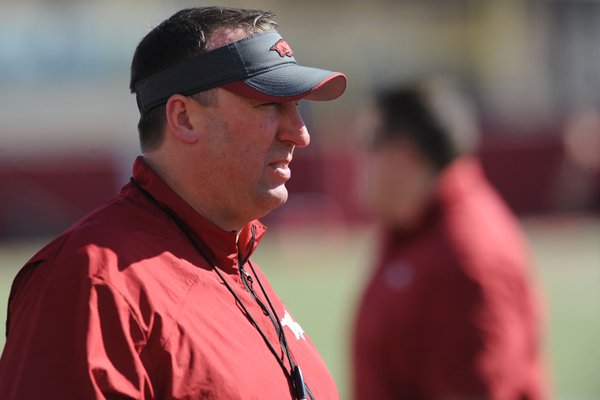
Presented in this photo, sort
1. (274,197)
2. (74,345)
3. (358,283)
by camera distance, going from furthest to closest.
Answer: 1. (358,283)
2. (274,197)
3. (74,345)

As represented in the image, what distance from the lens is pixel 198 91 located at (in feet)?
8.83

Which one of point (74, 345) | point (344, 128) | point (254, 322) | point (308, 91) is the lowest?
point (344, 128)

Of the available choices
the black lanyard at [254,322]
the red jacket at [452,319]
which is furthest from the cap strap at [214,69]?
the red jacket at [452,319]

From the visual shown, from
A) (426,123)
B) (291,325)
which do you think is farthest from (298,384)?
(426,123)

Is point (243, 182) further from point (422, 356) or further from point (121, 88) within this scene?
point (121, 88)

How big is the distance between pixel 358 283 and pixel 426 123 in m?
10.8

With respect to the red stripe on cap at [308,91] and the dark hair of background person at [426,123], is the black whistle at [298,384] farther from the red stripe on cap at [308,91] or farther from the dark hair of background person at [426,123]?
the dark hair of background person at [426,123]

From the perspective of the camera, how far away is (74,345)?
2311 mm

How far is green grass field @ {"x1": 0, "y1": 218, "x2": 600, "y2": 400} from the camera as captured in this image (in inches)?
405

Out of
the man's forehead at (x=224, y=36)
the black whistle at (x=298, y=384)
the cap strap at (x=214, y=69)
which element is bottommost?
the black whistle at (x=298, y=384)

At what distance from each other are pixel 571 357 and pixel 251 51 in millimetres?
8592

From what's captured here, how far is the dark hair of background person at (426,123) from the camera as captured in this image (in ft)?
15.9

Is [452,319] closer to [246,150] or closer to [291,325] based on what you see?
[291,325]

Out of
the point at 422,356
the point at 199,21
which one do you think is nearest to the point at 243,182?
the point at 199,21
